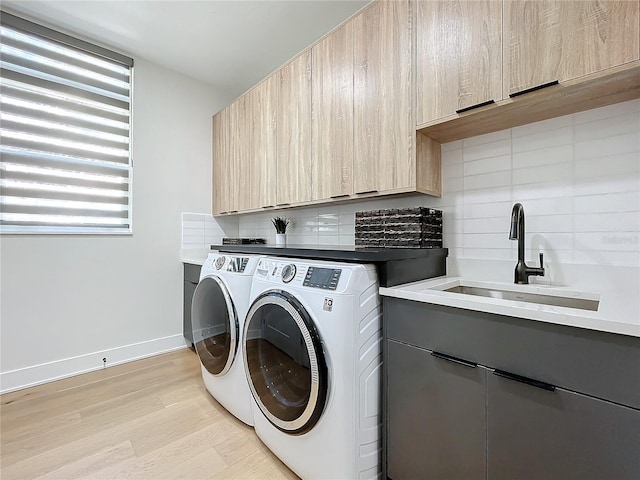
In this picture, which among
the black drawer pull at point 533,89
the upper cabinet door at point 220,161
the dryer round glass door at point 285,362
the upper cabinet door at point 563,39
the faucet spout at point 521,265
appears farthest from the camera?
the upper cabinet door at point 220,161

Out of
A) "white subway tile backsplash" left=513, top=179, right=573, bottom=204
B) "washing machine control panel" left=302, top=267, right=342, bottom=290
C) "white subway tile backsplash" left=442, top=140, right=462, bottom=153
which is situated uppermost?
"white subway tile backsplash" left=442, top=140, right=462, bottom=153

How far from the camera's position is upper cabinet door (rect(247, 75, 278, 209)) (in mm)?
2318

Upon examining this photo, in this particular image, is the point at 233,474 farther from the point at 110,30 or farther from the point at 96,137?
the point at 110,30

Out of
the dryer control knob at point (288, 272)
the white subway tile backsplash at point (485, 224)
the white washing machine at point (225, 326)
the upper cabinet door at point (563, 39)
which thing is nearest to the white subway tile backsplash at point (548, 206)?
the white subway tile backsplash at point (485, 224)

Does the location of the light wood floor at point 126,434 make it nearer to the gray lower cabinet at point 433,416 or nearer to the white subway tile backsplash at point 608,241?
the gray lower cabinet at point 433,416

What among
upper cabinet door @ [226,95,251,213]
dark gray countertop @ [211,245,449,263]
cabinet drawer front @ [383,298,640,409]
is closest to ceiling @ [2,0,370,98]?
upper cabinet door @ [226,95,251,213]

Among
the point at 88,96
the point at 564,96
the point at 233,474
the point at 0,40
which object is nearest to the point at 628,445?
the point at 564,96

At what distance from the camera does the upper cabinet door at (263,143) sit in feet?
7.61

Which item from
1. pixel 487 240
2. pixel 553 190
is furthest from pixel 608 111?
pixel 487 240

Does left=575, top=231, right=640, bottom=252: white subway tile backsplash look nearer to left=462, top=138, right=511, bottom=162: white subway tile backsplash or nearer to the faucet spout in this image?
the faucet spout

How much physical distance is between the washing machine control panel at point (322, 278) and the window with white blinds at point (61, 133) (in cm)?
201

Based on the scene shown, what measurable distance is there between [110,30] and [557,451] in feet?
11.1

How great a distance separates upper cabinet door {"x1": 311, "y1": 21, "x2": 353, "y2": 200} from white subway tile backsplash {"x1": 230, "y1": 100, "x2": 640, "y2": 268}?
0.51 metres

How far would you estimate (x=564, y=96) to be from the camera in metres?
1.14
